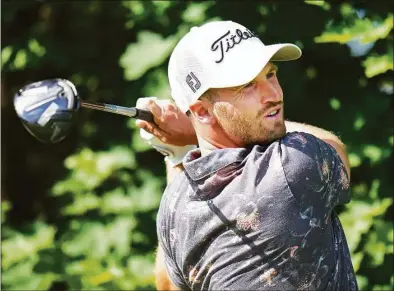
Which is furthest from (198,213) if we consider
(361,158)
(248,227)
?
(361,158)

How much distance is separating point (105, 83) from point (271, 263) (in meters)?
2.70

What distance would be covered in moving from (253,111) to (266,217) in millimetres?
270

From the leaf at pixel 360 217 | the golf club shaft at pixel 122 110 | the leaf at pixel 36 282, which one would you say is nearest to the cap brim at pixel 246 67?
the golf club shaft at pixel 122 110

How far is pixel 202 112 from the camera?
2.37 m

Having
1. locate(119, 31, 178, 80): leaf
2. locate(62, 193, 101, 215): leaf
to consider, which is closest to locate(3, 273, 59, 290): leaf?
locate(62, 193, 101, 215): leaf

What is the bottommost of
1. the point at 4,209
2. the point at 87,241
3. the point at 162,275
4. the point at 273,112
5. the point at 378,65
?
the point at 4,209

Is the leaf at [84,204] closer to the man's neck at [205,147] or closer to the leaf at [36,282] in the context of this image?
the leaf at [36,282]

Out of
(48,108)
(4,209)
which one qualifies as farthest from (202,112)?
(4,209)

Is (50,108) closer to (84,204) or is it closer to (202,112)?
(202,112)

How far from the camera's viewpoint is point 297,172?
220 cm

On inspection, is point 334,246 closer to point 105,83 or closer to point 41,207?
point 105,83

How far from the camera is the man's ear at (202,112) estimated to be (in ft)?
7.70

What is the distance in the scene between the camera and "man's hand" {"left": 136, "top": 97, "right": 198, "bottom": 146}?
103 inches

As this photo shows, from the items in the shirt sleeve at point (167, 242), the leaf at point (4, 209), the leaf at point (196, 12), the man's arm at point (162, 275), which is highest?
the shirt sleeve at point (167, 242)
